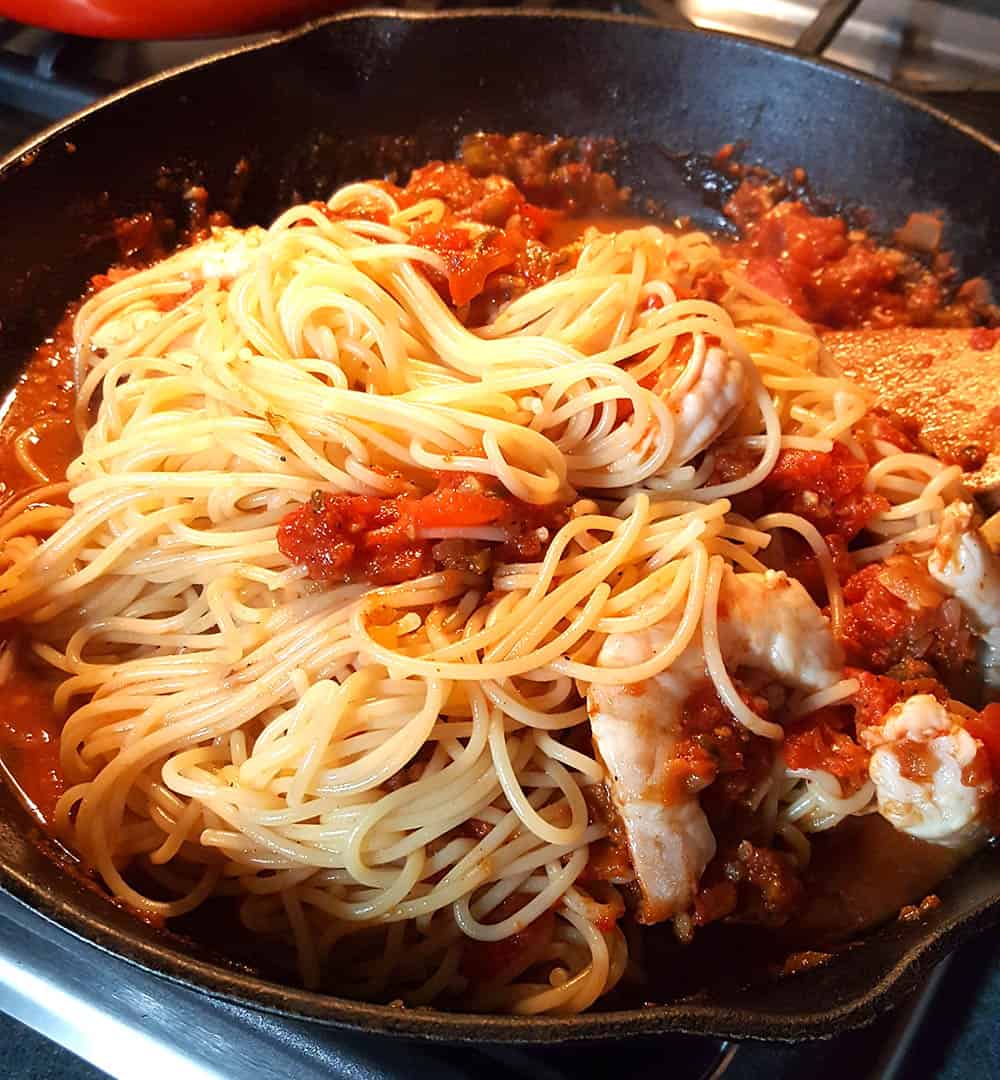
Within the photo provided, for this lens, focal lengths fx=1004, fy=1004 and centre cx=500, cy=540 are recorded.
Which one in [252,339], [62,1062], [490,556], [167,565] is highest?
[252,339]

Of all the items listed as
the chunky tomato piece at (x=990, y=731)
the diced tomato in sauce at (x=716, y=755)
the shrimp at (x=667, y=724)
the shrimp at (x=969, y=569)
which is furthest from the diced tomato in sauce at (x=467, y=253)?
the chunky tomato piece at (x=990, y=731)

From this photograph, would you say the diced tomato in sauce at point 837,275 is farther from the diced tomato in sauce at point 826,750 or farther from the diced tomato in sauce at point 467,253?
the diced tomato in sauce at point 826,750

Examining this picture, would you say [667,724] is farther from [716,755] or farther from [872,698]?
[872,698]

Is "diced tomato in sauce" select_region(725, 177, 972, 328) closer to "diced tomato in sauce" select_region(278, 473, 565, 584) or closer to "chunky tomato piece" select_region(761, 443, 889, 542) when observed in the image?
"chunky tomato piece" select_region(761, 443, 889, 542)

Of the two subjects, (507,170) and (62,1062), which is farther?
(507,170)

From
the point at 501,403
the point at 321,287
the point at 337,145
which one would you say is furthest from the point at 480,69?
the point at 501,403

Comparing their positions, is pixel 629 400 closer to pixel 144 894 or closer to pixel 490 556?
pixel 490 556

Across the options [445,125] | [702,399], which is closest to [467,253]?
[702,399]
